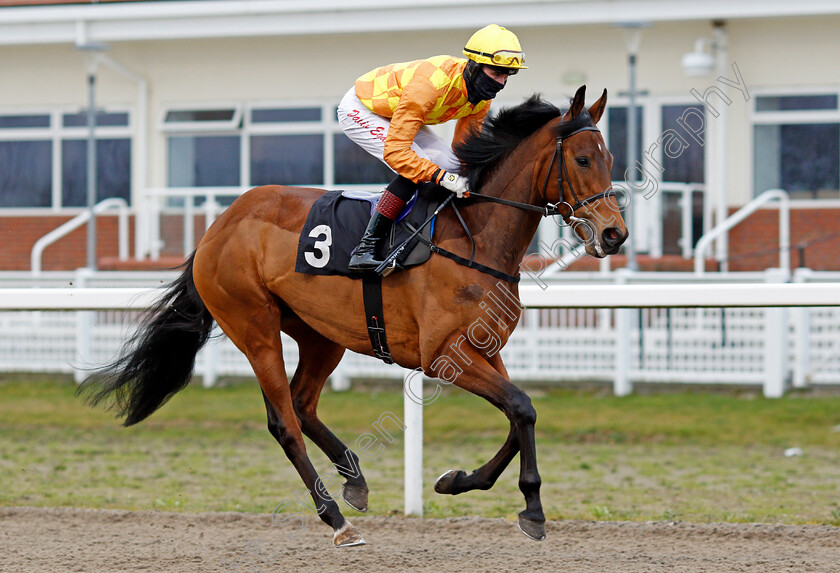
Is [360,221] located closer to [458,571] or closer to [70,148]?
[458,571]

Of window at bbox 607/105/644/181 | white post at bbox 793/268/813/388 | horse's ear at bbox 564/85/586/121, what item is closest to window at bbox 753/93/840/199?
window at bbox 607/105/644/181

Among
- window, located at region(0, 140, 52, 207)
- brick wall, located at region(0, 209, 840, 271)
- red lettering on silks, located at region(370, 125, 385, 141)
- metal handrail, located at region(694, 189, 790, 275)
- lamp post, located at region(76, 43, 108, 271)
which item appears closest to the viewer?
red lettering on silks, located at region(370, 125, 385, 141)

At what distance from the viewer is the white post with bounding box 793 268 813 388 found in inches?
337

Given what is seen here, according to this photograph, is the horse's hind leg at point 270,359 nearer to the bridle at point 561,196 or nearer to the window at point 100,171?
the bridle at point 561,196

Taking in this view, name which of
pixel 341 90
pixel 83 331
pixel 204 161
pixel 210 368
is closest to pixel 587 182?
pixel 210 368

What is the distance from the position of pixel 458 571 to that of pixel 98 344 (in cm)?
666

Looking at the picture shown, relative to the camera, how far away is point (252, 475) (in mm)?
6504

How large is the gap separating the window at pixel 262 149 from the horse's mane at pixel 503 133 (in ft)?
26.9

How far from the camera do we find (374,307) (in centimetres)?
399

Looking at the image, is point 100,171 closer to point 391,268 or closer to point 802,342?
point 802,342

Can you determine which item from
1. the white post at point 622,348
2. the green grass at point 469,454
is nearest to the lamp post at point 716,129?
the white post at point 622,348

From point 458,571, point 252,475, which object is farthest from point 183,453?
point 458,571

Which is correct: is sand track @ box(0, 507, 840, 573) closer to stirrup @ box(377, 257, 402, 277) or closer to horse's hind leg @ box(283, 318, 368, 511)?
horse's hind leg @ box(283, 318, 368, 511)

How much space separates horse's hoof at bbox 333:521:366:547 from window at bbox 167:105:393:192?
27.5 ft
